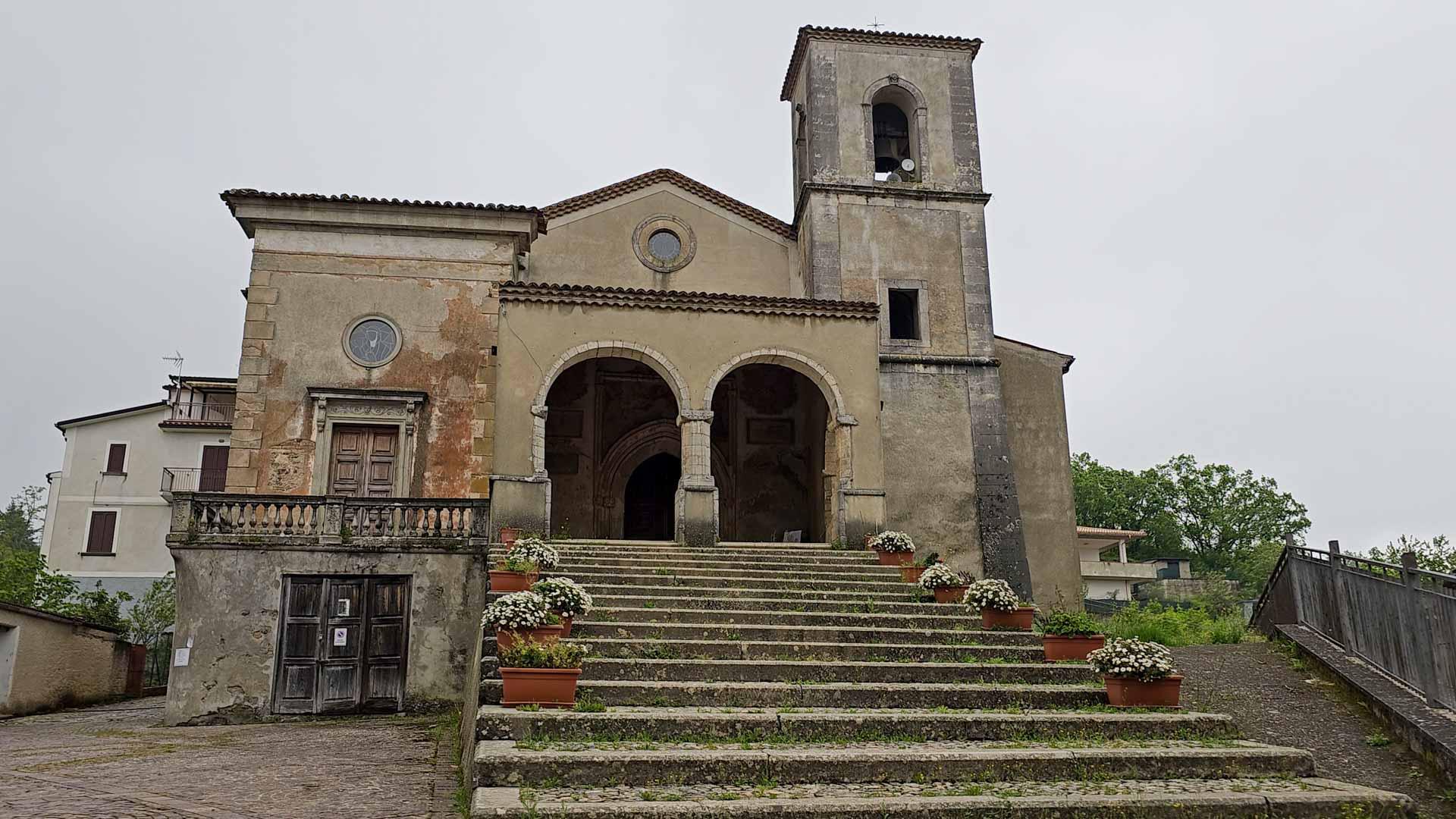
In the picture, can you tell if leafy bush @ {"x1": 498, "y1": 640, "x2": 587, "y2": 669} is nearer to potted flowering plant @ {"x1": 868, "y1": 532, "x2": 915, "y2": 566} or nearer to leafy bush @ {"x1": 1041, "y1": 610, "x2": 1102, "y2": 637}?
leafy bush @ {"x1": 1041, "y1": 610, "x2": 1102, "y2": 637}

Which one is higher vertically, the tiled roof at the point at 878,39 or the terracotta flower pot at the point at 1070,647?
the tiled roof at the point at 878,39

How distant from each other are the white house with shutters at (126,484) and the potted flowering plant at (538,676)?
27044 millimetres

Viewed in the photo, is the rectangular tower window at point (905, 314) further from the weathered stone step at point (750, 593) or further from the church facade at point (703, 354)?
the weathered stone step at point (750, 593)

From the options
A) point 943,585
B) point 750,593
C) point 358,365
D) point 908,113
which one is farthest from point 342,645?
point 908,113

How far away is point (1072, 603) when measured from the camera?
19422mm

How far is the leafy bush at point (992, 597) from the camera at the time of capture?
35.7 ft

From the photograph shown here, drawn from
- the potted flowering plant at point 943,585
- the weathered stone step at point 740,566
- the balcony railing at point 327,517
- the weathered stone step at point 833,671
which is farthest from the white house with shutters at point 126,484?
the weathered stone step at point 833,671

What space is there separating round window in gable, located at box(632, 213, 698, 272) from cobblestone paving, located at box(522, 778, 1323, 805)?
15.5 m

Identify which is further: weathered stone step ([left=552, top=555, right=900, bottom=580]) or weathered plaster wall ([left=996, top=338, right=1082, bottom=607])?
weathered plaster wall ([left=996, top=338, right=1082, bottom=607])

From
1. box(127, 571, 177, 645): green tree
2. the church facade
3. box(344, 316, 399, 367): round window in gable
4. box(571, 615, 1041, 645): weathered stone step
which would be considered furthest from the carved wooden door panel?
box(127, 571, 177, 645): green tree

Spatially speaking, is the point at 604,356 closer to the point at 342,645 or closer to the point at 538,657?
the point at 342,645

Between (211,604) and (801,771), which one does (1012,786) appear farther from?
(211,604)

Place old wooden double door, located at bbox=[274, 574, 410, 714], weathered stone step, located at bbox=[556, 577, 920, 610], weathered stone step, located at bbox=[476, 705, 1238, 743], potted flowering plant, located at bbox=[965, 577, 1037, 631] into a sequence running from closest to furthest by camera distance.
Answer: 1. weathered stone step, located at bbox=[476, 705, 1238, 743]
2. potted flowering plant, located at bbox=[965, 577, 1037, 631]
3. weathered stone step, located at bbox=[556, 577, 920, 610]
4. old wooden double door, located at bbox=[274, 574, 410, 714]

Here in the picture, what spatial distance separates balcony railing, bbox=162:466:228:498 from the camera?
100 feet
